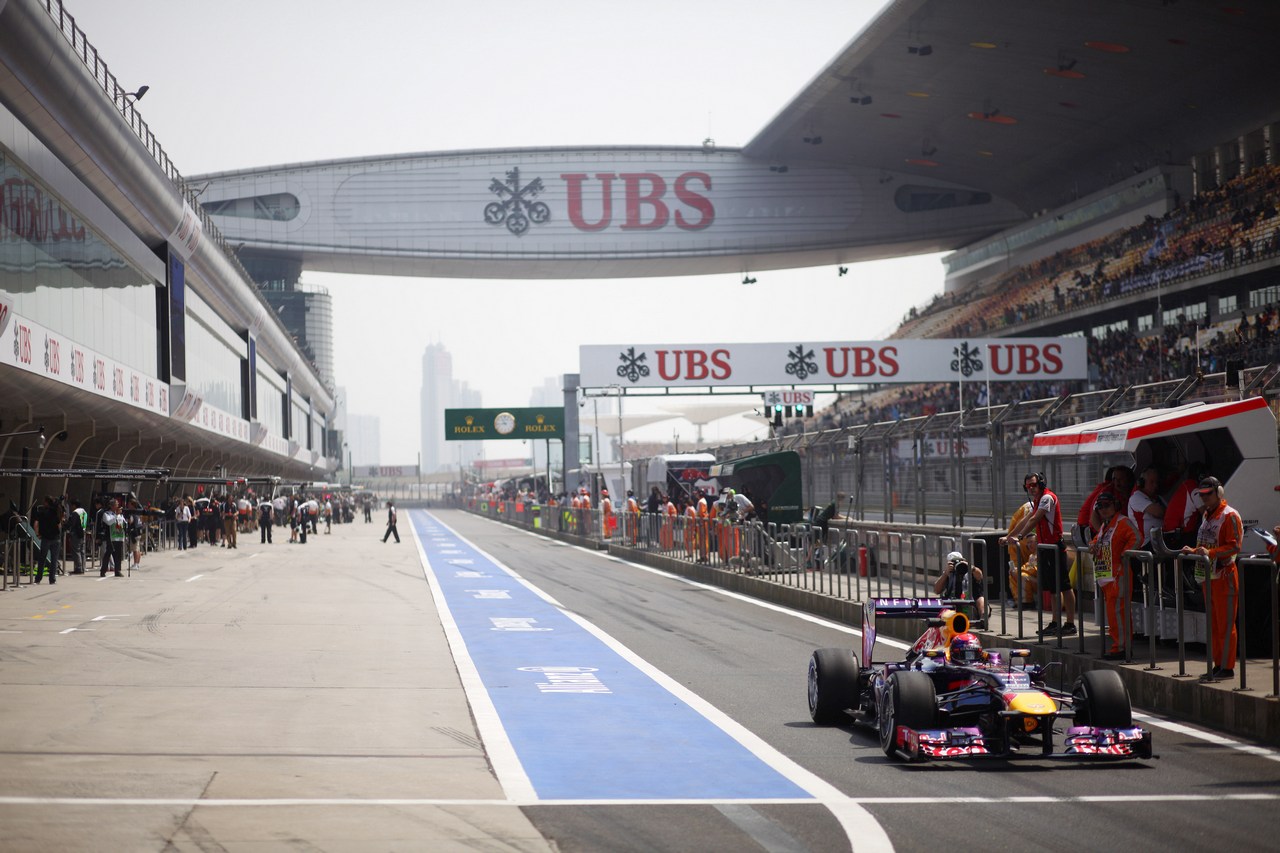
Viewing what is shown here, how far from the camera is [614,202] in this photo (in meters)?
73.6

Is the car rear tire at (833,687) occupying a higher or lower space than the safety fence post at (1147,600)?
lower

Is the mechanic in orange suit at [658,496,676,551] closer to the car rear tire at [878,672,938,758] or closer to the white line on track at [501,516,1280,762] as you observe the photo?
the white line on track at [501,516,1280,762]

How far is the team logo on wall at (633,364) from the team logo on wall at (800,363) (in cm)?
470

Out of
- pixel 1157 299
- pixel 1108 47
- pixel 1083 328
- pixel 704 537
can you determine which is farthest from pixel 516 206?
pixel 704 537

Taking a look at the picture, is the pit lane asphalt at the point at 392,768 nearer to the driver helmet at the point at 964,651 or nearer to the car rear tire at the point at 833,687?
the car rear tire at the point at 833,687

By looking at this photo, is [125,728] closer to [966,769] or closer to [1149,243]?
Answer: [966,769]

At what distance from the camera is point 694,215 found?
72500 mm

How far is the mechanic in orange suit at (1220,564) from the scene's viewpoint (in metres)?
10.1

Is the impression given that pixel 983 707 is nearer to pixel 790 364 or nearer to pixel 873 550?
pixel 873 550

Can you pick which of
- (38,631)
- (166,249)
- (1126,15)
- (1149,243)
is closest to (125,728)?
(38,631)

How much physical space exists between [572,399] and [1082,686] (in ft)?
144

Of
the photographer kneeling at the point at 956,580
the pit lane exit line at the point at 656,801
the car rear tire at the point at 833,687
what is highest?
the photographer kneeling at the point at 956,580

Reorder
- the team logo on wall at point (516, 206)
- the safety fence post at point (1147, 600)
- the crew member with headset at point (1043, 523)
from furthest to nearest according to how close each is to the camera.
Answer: the team logo on wall at point (516, 206) → the crew member with headset at point (1043, 523) → the safety fence post at point (1147, 600)

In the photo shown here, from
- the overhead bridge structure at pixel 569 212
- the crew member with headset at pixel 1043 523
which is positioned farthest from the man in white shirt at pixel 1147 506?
the overhead bridge structure at pixel 569 212
